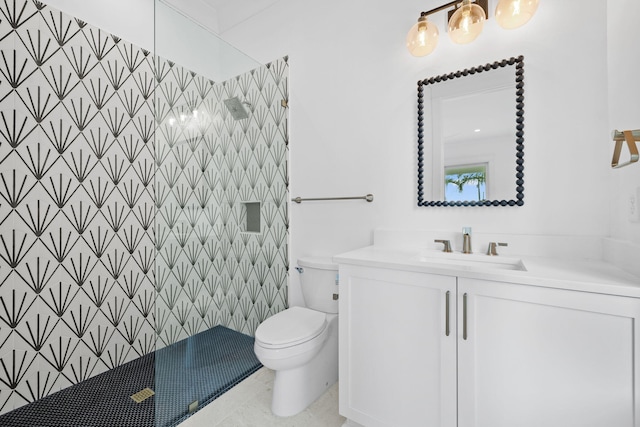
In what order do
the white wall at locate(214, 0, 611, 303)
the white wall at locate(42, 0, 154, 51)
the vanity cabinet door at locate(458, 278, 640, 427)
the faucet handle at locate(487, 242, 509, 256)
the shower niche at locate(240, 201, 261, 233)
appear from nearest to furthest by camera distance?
the vanity cabinet door at locate(458, 278, 640, 427), the white wall at locate(214, 0, 611, 303), the faucet handle at locate(487, 242, 509, 256), the white wall at locate(42, 0, 154, 51), the shower niche at locate(240, 201, 261, 233)

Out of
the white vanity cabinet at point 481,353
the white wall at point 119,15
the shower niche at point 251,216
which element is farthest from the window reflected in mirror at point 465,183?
the white wall at point 119,15

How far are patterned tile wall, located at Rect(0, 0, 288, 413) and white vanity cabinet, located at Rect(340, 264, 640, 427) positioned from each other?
1.01 m

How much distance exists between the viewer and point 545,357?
96 centimetres

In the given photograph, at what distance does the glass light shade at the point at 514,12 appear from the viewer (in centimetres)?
131

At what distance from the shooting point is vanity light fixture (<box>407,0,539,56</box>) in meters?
1.33

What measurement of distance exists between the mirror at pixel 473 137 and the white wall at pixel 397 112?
0.05 meters

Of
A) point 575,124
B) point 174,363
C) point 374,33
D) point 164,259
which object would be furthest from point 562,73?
point 174,363

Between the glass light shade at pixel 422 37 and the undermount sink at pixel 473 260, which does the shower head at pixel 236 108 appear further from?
the undermount sink at pixel 473 260

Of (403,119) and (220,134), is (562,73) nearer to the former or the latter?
(403,119)

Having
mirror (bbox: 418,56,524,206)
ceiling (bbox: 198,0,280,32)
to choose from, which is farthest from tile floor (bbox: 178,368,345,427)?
ceiling (bbox: 198,0,280,32)

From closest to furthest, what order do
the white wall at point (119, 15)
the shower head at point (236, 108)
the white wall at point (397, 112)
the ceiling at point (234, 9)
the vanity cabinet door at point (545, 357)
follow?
the vanity cabinet door at point (545, 357) < the white wall at point (397, 112) < the white wall at point (119, 15) < the shower head at point (236, 108) < the ceiling at point (234, 9)

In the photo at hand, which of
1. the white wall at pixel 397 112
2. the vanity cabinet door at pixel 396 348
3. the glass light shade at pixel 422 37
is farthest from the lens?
the glass light shade at pixel 422 37

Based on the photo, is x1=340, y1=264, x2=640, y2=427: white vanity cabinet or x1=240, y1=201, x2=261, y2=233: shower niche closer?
x1=340, y1=264, x2=640, y2=427: white vanity cabinet

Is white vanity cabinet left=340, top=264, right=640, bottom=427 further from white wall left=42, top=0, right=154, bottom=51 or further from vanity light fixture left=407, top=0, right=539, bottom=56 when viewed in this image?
white wall left=42, top=0, right=154, bottom=51
